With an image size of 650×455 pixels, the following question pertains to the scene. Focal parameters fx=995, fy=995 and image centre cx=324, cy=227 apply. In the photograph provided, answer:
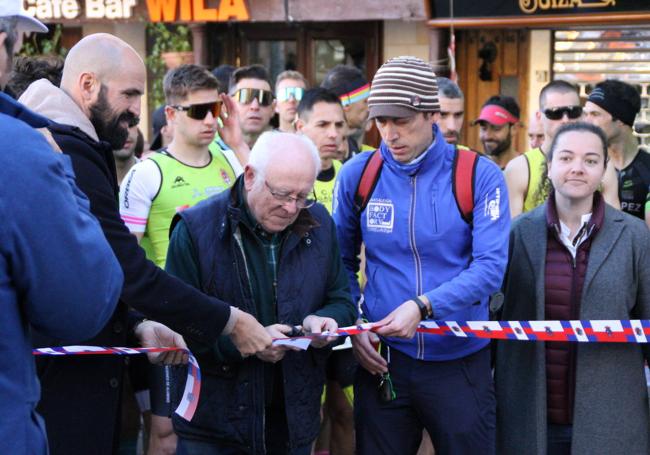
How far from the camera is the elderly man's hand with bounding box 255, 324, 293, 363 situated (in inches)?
148

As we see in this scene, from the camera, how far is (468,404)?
4355mm

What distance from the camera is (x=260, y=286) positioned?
394 cm

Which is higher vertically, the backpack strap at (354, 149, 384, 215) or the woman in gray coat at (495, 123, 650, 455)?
the backpack strap at (354, 149, 384, 215)

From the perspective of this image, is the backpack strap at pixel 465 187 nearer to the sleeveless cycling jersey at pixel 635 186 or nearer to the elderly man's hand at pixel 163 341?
the elderly man's hand at pixel 163 341

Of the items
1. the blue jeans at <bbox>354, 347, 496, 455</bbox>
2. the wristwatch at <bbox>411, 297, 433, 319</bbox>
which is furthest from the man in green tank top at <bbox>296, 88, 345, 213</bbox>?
the wristwatch at <bbox>411, 297, 433, 319</bbox>

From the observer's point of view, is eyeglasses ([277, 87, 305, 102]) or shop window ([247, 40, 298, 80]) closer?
eyeglasses ([277, 87, 305, 102])

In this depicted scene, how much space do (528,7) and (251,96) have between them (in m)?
4.38

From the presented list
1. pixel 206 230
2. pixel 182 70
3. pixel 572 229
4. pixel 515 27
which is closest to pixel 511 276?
pixel 572 229

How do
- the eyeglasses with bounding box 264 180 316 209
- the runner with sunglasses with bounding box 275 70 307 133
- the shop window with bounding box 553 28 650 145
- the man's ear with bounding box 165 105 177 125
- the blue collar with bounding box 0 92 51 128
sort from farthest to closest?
the shop window with bounding box 553 28 650 145
the runner with sunglasses with bounding box 275 70 307 133
the man's ear with bounding box 165 105 177 125
the eyeglasses with bounding box 264 180 316 209
the blue collar with bounding box 0 92 51 128

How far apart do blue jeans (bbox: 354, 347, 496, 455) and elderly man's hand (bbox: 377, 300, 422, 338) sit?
0.36 m

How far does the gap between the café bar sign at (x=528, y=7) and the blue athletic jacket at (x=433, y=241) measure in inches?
267

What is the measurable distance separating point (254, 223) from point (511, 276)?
4.70ft

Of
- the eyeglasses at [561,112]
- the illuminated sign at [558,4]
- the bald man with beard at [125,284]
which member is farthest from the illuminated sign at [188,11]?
the bald man with beard at [125,284]

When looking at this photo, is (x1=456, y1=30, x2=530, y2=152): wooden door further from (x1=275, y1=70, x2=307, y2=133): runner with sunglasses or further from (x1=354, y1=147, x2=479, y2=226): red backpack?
(x1=354, y1=147, x2=479, y2=226): red backpack
